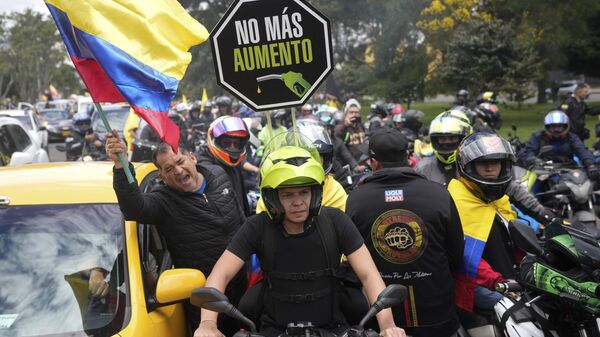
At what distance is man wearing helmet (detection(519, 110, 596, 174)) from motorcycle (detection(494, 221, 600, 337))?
5.80 meters

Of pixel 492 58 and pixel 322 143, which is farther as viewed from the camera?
pixel 492 58

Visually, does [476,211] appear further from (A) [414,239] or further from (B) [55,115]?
(B) [55,115]

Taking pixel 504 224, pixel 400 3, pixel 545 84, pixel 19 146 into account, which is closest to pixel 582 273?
pixel 504 224

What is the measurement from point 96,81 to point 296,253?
1.62 metres

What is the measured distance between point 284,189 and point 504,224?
1690 millimetres

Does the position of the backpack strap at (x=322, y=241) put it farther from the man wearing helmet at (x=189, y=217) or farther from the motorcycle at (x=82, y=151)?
the motorcycle at (x=82, y=151)

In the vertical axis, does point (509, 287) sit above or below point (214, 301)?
below

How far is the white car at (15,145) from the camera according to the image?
10.2m

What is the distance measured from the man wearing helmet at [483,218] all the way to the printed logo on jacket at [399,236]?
46 cm

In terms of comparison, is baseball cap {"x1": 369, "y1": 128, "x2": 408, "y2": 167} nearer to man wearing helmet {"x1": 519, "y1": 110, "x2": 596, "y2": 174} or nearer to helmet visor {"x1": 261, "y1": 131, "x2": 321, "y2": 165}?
helmet visor {"x1": 261, "y1": 131, "x2": 321, "y2": 165}

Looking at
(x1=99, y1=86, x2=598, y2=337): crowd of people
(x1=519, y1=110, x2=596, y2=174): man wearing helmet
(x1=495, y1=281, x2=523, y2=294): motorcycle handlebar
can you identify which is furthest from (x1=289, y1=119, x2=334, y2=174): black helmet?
(x1=519, y1=110, x2=596, y2=174): man wearing helmet

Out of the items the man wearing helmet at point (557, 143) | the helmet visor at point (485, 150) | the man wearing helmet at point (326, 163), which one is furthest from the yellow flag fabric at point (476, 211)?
the man wearing helmet at point (557, 143)

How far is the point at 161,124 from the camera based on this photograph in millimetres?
3703

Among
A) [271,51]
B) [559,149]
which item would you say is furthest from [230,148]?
[559,149]
